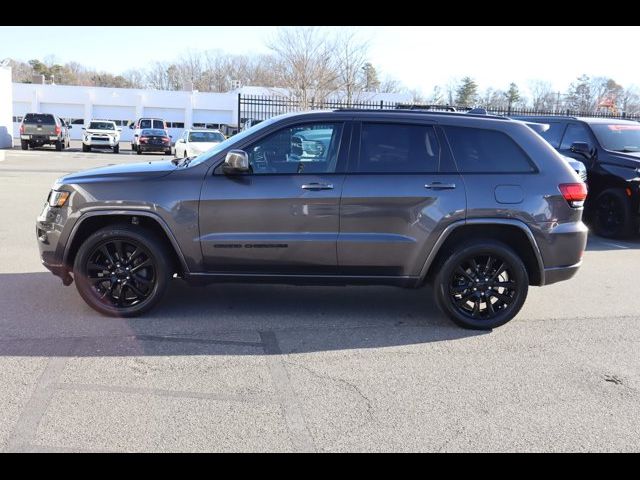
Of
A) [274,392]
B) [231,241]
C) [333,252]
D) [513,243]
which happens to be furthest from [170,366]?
[513,243]

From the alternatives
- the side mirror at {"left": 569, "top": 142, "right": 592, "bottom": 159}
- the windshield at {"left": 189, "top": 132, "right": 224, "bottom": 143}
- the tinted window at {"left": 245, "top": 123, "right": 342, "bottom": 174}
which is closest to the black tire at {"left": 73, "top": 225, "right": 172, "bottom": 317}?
the tinted window at {"left": 245, "top": 123, "right": 342, "bottom": 174}

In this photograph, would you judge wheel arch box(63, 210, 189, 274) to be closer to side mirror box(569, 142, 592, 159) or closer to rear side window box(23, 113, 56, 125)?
side mirror box(569, 142, 592, 159)

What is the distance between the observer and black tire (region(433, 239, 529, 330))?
17.0 feet

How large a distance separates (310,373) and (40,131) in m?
32.3

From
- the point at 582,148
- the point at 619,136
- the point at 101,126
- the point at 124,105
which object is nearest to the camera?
the point at 582,148

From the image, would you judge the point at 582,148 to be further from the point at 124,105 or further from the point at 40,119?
the point at 124,105

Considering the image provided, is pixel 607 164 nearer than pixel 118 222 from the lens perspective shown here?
No

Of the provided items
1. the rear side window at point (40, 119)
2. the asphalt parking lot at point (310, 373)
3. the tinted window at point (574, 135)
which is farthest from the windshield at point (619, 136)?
the rear side window at point (40, 119)

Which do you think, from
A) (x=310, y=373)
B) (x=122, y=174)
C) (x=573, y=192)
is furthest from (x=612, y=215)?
(x=122, y=174)

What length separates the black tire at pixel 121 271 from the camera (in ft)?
16.9

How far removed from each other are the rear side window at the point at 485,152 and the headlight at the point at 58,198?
3.49m

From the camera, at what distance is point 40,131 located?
31.8 m

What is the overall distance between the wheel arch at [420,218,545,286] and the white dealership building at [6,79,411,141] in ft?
175

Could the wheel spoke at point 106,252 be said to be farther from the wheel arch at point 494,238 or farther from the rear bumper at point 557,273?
the rear bumper at point 557,273
